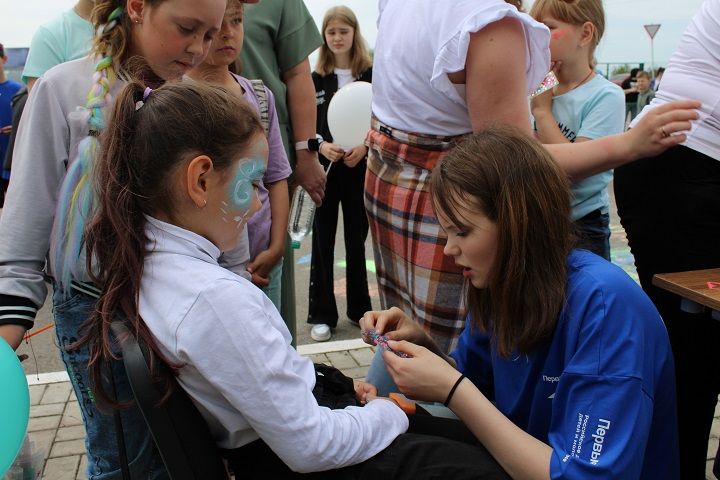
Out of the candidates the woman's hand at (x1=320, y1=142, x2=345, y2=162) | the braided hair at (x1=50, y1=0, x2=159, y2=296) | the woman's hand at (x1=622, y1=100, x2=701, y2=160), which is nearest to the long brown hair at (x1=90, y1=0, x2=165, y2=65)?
the braided hair at (x1=50, y1=0, x2=159, y2=296)

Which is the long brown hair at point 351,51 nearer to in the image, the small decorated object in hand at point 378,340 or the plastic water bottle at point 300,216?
the plastic water bottle at point 300,216

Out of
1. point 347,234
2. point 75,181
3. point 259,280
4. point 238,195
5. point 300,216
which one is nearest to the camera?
point 238,195

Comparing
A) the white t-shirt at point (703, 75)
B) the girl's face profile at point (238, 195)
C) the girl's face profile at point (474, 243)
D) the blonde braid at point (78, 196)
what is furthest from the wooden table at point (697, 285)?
the blonde braid at point (78, 196)

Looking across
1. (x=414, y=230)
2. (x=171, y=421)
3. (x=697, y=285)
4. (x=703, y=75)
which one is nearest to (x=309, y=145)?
(x=414, y=230)

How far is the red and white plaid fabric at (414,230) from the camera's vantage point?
1.76 metres

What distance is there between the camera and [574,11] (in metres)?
2.61

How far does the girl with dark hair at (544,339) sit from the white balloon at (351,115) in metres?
2.65

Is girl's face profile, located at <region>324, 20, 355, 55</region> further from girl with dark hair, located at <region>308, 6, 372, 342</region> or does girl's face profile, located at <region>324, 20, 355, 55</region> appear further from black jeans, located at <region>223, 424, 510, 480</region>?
black jeans, located at <region>223, 424, 510, 480</region>

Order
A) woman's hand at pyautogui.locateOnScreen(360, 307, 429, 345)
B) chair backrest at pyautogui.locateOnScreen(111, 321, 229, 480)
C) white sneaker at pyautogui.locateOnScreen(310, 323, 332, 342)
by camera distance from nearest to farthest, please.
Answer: chair backrest at pyautogui.locateOnScreen(111, 321, 229, 480), woman's hand at pyautogui.locateOnScreen(360, 307, 429, 345), white sneaker at pyautogui.locateOnScreen(310, 323, 332, 342)

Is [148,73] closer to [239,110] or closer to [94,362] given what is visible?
[239,110]

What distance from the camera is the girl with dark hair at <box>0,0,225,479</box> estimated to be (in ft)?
4.72

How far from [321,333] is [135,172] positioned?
9.10ft

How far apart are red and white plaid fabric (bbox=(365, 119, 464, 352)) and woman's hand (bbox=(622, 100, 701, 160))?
0.47 meters

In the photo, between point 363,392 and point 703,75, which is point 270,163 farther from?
point 703,75
